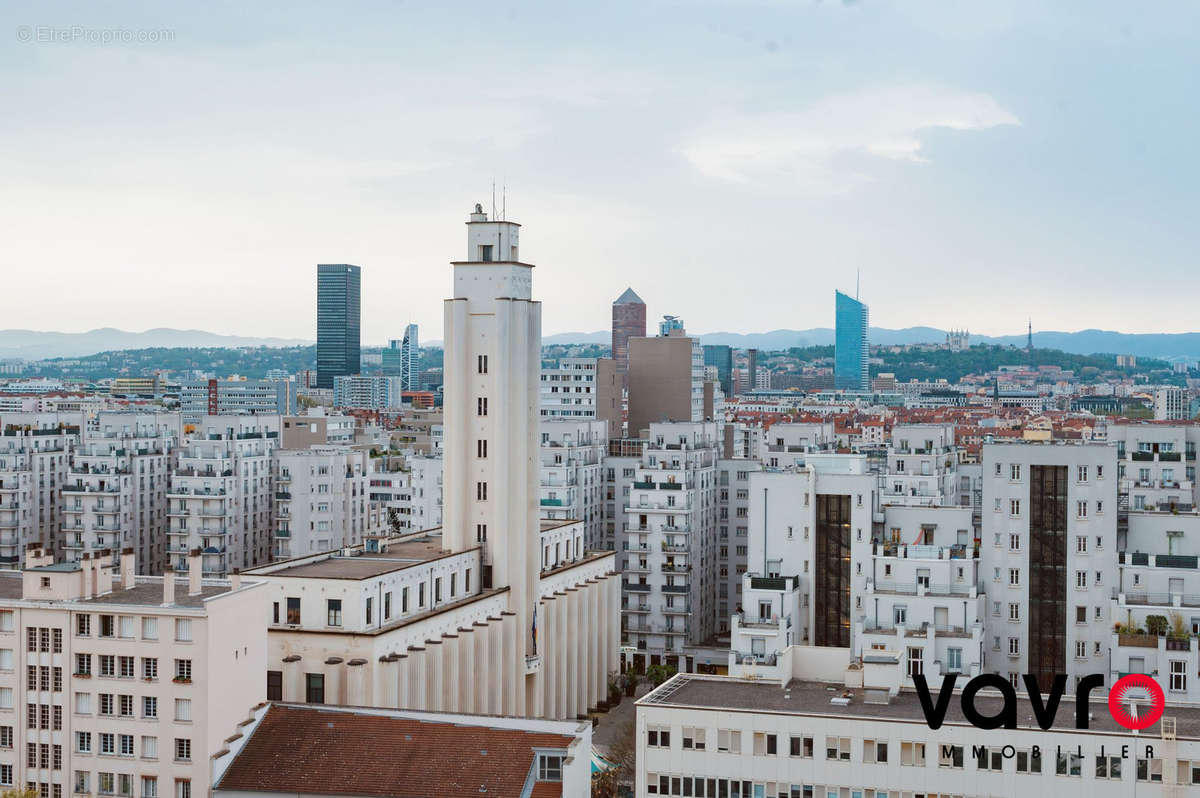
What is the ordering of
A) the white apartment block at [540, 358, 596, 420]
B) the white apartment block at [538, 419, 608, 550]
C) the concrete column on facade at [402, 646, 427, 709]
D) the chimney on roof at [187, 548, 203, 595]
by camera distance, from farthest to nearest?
the white apartment block at [540, 358, 596, 420], the white apartment block at [538, 419, 608, 550], the concrete column on facade at [402, 646, 427, 709], the chimney on roof at [187, 548, 203, 595]

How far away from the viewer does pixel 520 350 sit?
2987 inches

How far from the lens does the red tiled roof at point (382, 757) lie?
46406 millimetres

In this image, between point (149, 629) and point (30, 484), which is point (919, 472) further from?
point (30, 484)

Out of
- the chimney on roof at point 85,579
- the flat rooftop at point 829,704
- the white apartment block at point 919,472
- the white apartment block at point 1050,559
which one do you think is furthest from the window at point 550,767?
the white apartment block at point 919,472

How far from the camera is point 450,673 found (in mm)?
65188

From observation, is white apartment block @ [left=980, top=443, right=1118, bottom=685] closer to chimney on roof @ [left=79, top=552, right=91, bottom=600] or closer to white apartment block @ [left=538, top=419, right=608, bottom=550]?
white apartment block @ [left=538, top=419, right=608, bottom=550]

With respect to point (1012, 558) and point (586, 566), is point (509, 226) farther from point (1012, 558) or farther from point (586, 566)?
point (1012, 558)

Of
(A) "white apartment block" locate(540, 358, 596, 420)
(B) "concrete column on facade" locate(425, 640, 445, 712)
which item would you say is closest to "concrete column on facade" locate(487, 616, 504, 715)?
(B) "concrete column on facade" locate(425, 640, 445, 712)

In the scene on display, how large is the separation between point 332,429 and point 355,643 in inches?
3913

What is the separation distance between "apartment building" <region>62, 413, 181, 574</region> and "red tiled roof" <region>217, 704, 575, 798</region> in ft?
195

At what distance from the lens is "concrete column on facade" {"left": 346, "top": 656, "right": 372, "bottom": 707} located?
189 ft

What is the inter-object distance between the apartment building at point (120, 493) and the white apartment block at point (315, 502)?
892 centimetres

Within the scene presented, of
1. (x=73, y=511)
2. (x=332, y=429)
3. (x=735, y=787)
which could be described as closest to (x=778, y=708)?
(x=735, y=787)

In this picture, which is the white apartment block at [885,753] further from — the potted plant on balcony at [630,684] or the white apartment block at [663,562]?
the white apartment block at [663,562]
